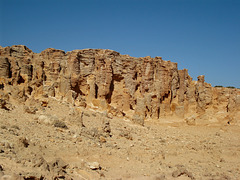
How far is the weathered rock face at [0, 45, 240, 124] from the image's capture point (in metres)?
26.1

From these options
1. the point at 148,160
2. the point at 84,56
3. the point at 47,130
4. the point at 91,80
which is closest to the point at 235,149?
the point at 148,160

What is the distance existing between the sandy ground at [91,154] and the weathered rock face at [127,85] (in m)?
9.43

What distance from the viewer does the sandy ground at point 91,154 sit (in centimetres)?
723

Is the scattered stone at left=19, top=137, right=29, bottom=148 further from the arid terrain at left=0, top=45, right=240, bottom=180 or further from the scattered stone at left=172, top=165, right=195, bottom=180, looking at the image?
the scattered stone at left=172, top=165, right=195, bottom=180

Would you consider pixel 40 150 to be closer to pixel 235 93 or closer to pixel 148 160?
pixel 148 160

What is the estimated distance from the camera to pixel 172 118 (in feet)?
99.7

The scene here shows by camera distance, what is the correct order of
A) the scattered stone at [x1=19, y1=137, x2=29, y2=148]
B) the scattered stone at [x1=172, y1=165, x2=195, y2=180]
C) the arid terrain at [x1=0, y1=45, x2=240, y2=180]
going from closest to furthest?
the scattered stone at [x1=19, y1=137, x2=29, y2=148], the arid terrain at [x1=0, y1=45, x2=240, y2=180], the scattered stone at [x1=172, y1=165, x2=195, y2=180]

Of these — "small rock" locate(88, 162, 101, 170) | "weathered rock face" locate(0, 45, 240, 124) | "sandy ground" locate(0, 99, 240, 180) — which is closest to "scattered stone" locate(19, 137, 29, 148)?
"sandy ground" locate(0, 99, 240, 180)

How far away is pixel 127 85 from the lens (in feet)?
98.0

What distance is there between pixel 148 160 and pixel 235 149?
27.4ft

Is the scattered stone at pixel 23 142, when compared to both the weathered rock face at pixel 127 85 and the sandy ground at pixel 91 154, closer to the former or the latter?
the sandy ground at pixel 91 154

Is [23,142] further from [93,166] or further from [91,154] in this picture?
[91,154]

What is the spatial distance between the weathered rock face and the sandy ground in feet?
30.9

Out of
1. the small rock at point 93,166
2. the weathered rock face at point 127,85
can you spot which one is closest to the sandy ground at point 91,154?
the small rock at point 93,166
